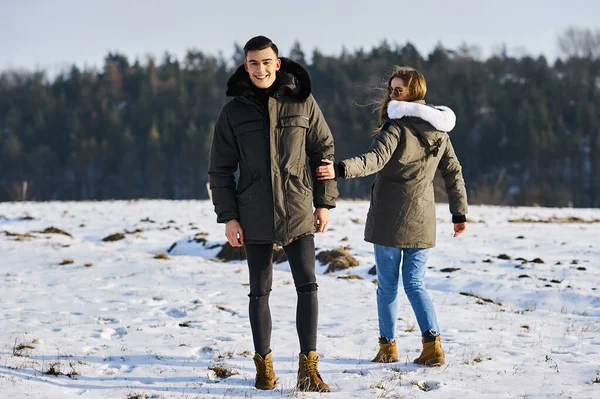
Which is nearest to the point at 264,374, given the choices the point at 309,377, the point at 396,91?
the point at 309,377

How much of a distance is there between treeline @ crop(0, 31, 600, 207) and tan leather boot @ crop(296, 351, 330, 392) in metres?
53.0

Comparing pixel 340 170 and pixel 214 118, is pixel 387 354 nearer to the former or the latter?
pixel 340 170

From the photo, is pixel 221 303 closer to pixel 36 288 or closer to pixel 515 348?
pixel 36 288

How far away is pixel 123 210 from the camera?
22547 mm

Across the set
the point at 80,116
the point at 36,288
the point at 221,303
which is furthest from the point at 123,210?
the point at 80,116

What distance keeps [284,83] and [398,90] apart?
1157 mm

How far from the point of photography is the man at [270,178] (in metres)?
4.15

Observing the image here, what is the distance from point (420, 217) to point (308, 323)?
1.29 meters

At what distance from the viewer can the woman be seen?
476 cm

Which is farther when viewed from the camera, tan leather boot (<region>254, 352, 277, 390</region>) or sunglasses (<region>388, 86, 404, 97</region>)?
sunglasses (<region>388, 86, 404, 97</region>)

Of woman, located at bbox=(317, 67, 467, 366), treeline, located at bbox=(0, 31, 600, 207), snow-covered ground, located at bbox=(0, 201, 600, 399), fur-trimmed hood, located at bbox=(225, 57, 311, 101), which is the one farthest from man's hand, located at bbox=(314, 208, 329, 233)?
treeline, located at bbox=(0, 31, 600, 207)

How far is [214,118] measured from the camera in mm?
84938

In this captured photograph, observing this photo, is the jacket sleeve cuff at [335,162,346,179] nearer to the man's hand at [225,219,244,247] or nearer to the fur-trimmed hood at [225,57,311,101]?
the fur-trimmed hood at [225,57,311,101]

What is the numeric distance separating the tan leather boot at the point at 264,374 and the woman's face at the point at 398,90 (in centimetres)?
225
